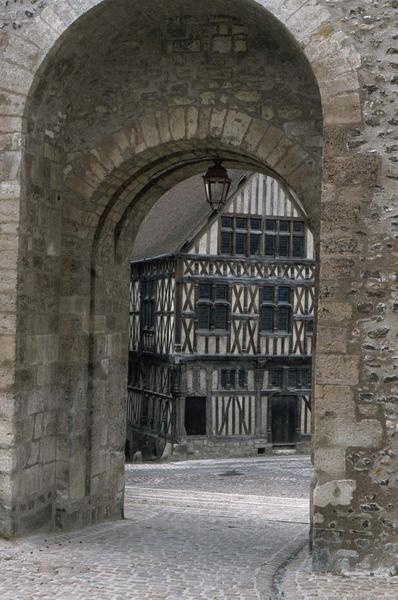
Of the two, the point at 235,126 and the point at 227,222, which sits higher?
the point at 227,222

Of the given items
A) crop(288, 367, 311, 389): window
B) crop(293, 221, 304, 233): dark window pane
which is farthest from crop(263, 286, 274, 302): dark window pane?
crop(288, 367, 311, 389): window

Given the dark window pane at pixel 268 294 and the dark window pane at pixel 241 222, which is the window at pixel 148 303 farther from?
the dark window pane at pixel 268 294

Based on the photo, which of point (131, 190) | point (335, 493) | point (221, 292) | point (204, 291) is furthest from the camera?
point (221, 292)

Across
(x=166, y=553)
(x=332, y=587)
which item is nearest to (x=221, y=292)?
(x=166, y=553)

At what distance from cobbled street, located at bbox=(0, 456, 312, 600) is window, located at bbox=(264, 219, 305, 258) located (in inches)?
387

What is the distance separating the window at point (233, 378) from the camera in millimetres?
19453

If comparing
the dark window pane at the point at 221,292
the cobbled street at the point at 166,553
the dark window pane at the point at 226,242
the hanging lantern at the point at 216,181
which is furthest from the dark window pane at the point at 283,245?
the hanging lantern at the point at 216,181

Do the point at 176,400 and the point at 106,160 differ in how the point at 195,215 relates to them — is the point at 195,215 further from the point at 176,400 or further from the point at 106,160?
the point at 106,160

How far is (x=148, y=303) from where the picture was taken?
20125 mm

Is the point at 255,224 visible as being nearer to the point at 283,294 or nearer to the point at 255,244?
the point at 255,244

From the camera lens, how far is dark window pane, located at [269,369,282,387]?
20.0m

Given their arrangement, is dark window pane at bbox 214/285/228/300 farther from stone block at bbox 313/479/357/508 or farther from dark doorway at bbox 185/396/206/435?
stone block at bbox 313/479/357/508

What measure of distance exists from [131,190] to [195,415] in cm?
1206

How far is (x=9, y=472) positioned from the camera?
6.35 m
